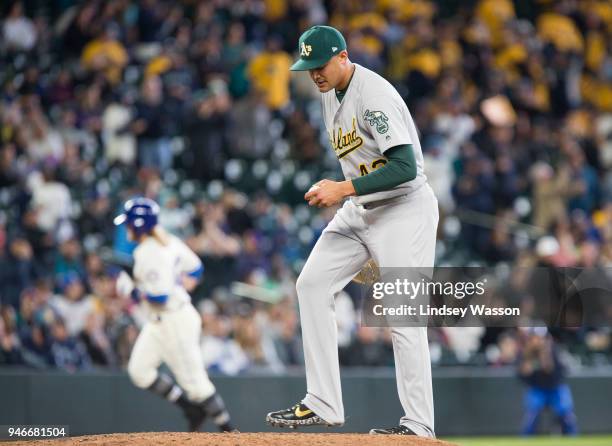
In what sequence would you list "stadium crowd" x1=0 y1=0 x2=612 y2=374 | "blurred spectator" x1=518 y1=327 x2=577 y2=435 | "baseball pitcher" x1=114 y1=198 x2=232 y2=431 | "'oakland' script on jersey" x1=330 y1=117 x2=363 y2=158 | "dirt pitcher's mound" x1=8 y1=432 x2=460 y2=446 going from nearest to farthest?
"dirt pitcher's mound" x1=8 y1=432 x2=460 y2=446 < "'oakland' script on jersey" x1=330 y1=117 x2=363 y2=158 < "baseball pitcher" x1=114 y1=198 x2=232 y2=431 < "stadium crowd" x1=0 y1=0 x2=612 y2=374 < "blurred spectator" x1=518 y1=327 x2=577 y2=435

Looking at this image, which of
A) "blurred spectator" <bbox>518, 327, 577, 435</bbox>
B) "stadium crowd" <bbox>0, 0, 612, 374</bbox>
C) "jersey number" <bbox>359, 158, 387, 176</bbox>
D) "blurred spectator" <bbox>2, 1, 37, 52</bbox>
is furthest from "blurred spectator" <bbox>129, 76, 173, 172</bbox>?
"jersey number" <bbox>359, 158, 387, 176</bbox>

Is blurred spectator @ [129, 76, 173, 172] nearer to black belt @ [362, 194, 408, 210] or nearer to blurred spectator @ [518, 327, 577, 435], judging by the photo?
blurred spectator @ [518, 327, 577, 435]

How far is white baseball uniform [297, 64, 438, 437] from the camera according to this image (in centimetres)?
598

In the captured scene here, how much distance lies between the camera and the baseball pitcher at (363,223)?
5.91m

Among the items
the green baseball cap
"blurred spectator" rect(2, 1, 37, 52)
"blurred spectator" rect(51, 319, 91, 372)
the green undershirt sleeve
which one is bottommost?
"blurred spectator" rect(51, 319, 91, 372)

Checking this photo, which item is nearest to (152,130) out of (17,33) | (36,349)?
(17,33)

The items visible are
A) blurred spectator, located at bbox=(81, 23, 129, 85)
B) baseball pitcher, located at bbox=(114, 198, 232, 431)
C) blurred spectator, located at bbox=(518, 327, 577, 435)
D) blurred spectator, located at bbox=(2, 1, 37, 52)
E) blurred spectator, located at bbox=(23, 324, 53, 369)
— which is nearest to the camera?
baseball pitcher, located at bbox=(114, 198, 232, 431)

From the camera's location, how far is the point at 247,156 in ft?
47.4

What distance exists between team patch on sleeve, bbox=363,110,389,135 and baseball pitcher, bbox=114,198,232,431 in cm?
376

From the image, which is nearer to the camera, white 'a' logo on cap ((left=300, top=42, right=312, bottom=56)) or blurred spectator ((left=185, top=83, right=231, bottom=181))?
white 'a' logo on cap ((left=300, top=42, right=312, bottom=56))

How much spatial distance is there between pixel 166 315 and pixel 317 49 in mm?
4179

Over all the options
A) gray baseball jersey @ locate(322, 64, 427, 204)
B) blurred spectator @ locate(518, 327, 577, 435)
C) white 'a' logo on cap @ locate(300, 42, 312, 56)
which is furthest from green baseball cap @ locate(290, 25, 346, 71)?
blurred spectator @ locate(518, 327, 577, 435)

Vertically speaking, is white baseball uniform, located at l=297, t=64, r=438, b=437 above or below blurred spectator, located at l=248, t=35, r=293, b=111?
below

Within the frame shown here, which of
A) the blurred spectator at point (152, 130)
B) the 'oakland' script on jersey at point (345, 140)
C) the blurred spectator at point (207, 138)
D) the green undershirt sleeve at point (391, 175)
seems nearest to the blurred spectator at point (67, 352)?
the blurred spectator at point (152, 130)
